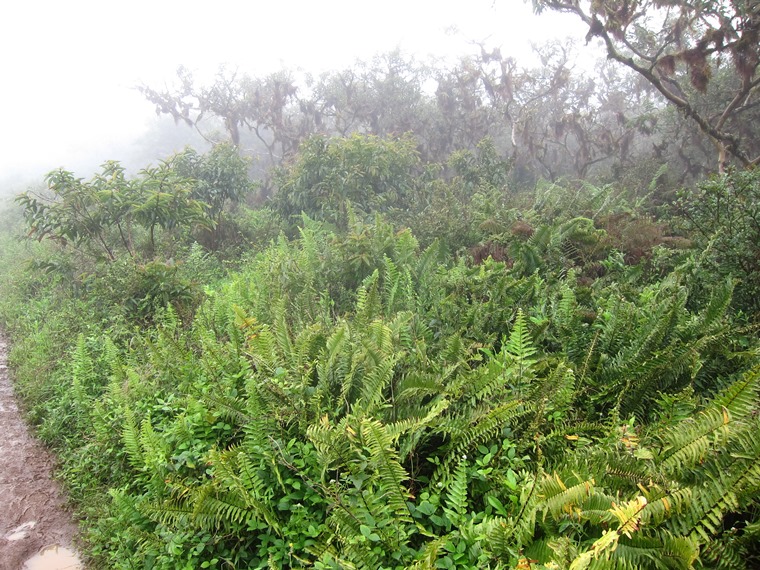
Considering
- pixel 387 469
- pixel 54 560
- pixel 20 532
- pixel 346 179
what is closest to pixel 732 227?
pixel 387 469

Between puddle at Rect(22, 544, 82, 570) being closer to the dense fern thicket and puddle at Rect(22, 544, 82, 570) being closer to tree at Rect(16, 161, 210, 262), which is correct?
the dense fern thicket

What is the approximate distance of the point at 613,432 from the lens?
102 inches

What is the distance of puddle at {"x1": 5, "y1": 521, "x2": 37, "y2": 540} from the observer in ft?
11.8

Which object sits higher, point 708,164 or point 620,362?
point 620,362

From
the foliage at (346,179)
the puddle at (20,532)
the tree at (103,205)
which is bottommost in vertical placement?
the puddle at (20,532)

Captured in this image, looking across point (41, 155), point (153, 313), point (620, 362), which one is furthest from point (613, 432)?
point (41, 155)

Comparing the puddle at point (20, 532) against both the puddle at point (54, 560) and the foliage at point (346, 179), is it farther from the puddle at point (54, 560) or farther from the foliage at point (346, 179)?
the foliage at point (346, 179)

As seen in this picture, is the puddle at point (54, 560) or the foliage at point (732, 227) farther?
the foliage at point (732, 227)

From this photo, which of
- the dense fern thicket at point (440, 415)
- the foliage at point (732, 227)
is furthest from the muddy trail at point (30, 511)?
the foliage at point (732, 227)

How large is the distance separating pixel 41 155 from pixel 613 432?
41.6m

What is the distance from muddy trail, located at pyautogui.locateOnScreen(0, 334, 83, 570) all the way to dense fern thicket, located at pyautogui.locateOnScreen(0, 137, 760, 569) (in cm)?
19

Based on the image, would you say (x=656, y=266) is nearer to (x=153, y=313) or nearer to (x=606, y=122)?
(x=153, y=313)

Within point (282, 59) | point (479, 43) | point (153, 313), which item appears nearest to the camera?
point (153, 313)

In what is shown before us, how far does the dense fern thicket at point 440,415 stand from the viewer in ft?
6.93
